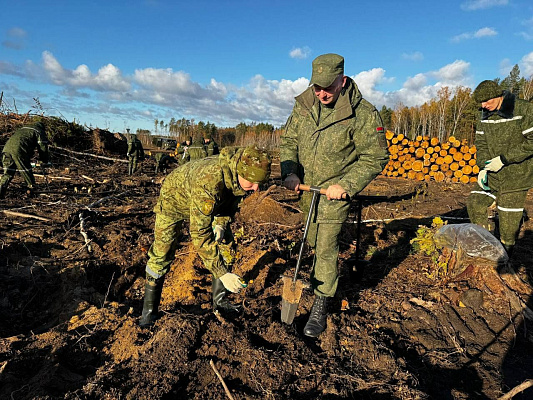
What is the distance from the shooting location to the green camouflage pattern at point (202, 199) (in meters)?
2.40

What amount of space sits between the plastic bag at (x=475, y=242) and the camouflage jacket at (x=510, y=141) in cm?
71

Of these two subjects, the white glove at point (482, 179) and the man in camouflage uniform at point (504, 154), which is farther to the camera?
the white glove at point (482, 179)

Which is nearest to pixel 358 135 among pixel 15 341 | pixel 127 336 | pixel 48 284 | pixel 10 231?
pixel 127 336

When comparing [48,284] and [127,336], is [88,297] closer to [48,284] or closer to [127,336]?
[48,284]

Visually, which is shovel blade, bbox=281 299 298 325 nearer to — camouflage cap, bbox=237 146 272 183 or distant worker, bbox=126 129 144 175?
camouflage cap, bbox=237 146 272 183

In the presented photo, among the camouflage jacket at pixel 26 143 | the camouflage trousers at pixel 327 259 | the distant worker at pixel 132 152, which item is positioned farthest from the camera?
the distant worker at pixel 132 152

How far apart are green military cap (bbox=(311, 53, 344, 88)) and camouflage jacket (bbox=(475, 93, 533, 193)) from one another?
2.30 metres

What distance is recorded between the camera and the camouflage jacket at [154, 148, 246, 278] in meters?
2.40

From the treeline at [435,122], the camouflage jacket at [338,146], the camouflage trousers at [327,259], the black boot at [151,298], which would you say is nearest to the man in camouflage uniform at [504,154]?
the camouflage jacket at [338,146]

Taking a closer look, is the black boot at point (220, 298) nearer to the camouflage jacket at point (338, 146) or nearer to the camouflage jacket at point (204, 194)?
the camouflage jacket at point (204, 194)

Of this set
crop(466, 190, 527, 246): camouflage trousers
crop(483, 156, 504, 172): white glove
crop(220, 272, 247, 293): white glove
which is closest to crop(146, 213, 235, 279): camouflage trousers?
crop(220, 272, 247, 293): white glove

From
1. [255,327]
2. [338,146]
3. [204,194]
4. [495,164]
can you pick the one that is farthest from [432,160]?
[204,194]

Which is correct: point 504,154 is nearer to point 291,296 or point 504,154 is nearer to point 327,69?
point 327,69

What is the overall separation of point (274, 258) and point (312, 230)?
177 cm
